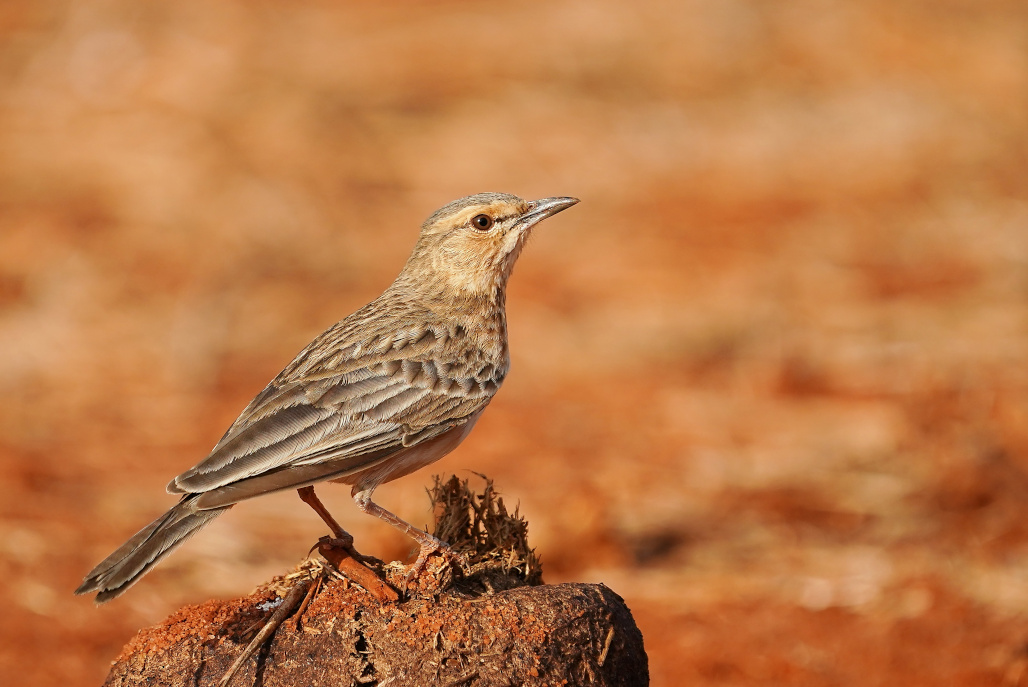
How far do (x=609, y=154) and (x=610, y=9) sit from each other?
362 centimetres

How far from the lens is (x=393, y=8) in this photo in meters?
19.9

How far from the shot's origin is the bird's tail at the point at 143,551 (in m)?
4.28

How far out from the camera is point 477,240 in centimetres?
614

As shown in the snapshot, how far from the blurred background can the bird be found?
192 cm

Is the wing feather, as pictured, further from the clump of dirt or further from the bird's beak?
the bird's beak

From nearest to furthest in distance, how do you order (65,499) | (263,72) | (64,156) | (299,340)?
(65,499), (299,340), (64,156), (263,72)

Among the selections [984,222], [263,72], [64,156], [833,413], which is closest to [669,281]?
[833,413]

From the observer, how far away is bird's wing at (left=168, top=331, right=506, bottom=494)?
4723 mm

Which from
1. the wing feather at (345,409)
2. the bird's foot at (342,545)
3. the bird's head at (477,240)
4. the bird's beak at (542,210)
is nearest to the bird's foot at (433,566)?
the bird's foot at (342,545)

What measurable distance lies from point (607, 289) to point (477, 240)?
7743 millimetres

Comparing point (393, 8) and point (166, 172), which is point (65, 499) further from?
point (393, 8)

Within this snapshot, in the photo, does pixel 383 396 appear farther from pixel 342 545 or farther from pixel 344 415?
pixel 342 545

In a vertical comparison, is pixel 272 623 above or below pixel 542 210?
below

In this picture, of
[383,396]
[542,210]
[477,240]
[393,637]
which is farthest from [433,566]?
[542,210]
